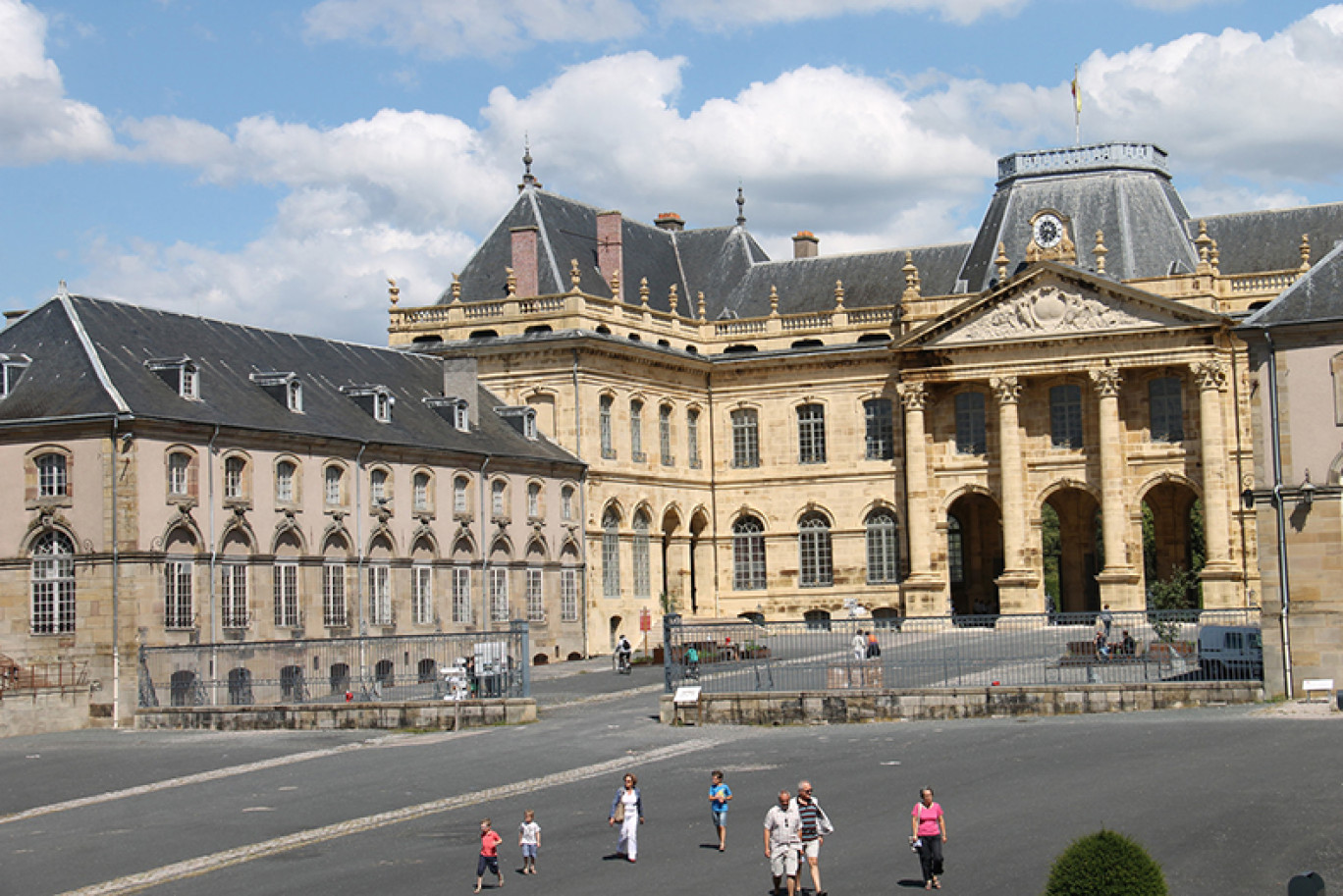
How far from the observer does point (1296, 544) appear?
3622 centimetres

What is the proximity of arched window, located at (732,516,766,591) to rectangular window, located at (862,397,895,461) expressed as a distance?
15.2ft

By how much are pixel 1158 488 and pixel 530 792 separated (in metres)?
38.6

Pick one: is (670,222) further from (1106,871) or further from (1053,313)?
(1106,871)

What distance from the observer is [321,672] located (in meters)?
44.1

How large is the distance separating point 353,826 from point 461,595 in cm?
2695

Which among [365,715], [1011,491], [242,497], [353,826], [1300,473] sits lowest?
[353,826]

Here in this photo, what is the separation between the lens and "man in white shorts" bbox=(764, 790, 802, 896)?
2084cm

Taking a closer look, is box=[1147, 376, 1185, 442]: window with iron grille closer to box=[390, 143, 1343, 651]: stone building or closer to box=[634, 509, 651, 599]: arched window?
box=[390, 143, 1343, 651]: stone building

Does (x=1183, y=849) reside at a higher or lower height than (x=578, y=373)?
lower

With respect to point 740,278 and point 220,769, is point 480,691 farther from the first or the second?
point 740,278

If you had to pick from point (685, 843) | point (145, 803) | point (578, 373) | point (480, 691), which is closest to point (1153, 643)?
point (480, 691)

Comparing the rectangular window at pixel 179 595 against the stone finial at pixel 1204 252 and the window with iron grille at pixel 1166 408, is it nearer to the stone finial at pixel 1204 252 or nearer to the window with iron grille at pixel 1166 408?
the window with iron grille at pixel 1166 408

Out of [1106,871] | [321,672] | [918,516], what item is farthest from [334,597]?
[1106,871]

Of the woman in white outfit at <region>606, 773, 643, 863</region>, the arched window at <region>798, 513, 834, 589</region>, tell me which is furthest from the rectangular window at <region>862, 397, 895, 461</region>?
the woman in white outfit at <region>606, 773, 643, 863</region>
